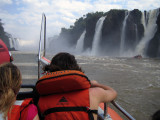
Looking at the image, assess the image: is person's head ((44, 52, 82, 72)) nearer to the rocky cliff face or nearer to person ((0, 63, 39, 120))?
person ((0, 63, 39, 120))

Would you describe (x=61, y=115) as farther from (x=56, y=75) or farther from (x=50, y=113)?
(x=56, y=75)

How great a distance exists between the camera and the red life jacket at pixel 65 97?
1147 mm

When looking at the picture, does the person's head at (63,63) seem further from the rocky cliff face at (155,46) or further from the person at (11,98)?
the rocky cliff face at (155,46)

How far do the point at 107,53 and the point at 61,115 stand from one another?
34574 millimetres

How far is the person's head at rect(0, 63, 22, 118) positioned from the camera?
2.91 ft

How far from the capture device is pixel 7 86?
0.90 metres

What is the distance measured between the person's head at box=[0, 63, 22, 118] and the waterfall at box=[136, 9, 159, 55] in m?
27.0

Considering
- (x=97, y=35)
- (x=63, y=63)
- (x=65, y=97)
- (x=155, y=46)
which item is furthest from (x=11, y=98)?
(x=97, y=35)

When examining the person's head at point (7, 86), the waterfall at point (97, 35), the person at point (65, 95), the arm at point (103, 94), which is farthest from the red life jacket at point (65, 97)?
the waterfall at point (97, 35)

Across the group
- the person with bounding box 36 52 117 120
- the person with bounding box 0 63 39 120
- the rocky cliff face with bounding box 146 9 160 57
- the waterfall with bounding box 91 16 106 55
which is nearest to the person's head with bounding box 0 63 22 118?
the person with bounding box 0 63 39 120

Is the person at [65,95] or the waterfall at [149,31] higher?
the waterfall at [149,31]

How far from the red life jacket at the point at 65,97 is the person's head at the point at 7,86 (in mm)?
263

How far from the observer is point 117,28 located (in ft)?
107

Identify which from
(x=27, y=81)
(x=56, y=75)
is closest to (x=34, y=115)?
(x=56, y=75)
